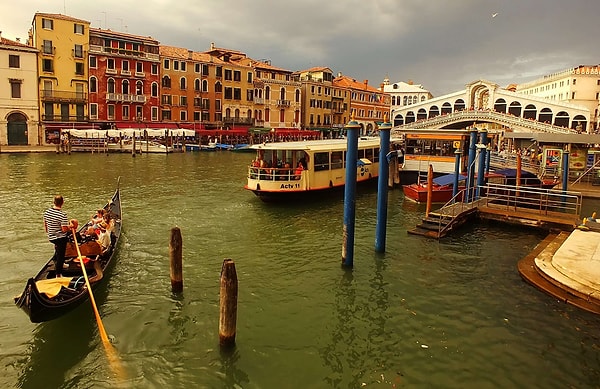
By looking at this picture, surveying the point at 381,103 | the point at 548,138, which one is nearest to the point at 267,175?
the point at 548,138

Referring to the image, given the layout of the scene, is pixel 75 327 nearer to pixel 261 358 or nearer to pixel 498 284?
pixel 261 358

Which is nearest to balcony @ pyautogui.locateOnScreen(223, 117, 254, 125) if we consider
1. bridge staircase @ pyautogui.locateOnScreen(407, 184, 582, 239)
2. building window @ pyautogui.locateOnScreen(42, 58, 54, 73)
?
building window @ pyautogui.locateOnScreen(42, 58, 54, 73)

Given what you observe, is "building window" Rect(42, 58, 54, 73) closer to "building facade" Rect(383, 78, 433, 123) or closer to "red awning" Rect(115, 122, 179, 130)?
"red awning" Rect(115, 122, 179, 130)

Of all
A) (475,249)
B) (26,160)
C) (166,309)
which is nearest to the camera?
(166,309)

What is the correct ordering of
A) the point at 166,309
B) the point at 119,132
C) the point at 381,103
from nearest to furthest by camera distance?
the point at 166,309 → the point at 119,132 → the point at 381,103

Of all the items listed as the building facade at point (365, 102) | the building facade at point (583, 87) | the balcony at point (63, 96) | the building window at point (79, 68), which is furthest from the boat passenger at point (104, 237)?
the building facade at point (583, 87)

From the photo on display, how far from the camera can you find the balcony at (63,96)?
42.2m

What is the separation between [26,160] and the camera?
107 ft

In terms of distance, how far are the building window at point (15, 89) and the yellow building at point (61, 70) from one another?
5.61ft

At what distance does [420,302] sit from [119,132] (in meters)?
39.8

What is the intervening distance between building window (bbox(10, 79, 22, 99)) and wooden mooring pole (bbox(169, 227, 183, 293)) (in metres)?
41.5

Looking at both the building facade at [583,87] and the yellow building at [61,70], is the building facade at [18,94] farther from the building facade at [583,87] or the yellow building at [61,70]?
the building facade at [583,87]

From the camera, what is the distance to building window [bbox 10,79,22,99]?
40.7m

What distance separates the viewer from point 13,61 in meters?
40.5
